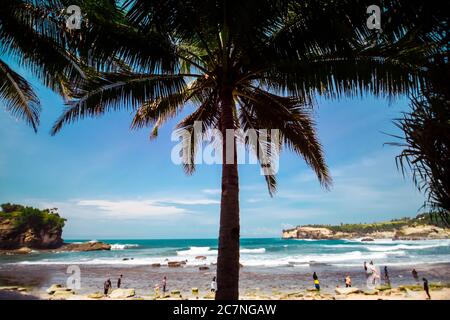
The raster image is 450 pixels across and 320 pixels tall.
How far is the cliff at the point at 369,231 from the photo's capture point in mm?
78000

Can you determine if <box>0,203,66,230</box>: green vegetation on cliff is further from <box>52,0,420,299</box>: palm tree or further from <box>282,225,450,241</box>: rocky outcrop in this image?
<box>282,225,450,241</box>: rocky outcrop

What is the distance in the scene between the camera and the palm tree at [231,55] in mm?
4199

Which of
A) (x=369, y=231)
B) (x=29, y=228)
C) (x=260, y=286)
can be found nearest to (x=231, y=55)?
(x=260, y=286)

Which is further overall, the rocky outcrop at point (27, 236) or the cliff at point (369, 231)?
the cliff at point (369, 231)

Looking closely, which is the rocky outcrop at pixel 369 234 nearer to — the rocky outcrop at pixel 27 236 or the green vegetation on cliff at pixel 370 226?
the green vegetation on cliff at pixel 370 226

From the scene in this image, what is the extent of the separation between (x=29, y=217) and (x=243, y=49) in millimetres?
55004

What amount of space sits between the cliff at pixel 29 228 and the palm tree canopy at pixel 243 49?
169ft

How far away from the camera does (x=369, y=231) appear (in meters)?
88.6

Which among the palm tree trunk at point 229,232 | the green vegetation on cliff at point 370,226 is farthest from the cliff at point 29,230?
the green vegetation on cliff at point 370,226

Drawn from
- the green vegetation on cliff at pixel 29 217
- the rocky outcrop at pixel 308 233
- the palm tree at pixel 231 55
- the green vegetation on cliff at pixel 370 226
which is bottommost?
the rocky outcrop at pixel 308 233

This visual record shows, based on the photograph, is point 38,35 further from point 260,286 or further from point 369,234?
point 369,234

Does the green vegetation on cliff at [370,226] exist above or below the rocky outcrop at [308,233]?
above

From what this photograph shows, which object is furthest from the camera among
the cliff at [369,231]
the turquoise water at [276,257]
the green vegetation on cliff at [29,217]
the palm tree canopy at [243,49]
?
the cliff at [369,231]

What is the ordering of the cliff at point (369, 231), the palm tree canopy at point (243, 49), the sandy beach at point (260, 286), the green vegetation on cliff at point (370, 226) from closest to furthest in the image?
1. the palm tree canopy at point (243, 49)
2. the sandy beach at point (260, 286)
3. the cliff at point (369, 231)
4. the green vegetation on cliff at point (370, 226)
